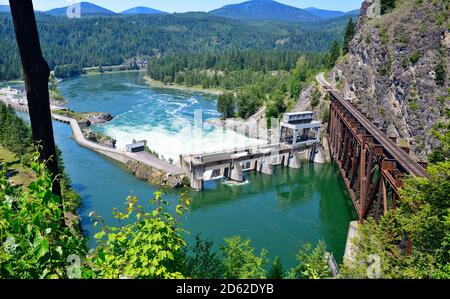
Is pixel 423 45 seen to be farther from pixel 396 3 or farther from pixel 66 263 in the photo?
pixel 66 263

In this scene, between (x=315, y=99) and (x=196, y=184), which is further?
(x=315, y=99)

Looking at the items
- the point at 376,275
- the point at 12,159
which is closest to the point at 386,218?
the point at 376,275

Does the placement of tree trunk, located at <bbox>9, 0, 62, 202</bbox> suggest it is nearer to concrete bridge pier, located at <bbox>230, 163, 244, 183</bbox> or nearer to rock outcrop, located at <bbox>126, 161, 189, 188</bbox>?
rock outcrop, located at <bbox>126, 161, 189, 188</bbox>

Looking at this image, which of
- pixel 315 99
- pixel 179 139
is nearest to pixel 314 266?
pixel 179 139

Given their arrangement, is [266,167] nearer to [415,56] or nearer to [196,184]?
[196,184]

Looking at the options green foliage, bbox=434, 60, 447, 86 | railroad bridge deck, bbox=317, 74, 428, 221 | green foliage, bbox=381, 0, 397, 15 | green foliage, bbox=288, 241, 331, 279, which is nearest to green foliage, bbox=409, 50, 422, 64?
green foliage, bbox=434, 60, 447, 86
